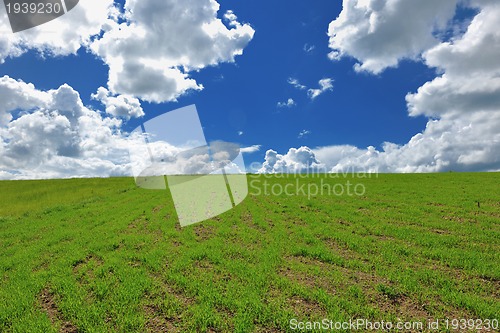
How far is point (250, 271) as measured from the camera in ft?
33.7

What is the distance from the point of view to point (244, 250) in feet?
41.3

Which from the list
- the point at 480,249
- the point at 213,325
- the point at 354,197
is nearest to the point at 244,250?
the point at 213,325

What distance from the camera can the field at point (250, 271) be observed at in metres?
7.78

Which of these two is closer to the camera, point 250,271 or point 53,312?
point 53,312

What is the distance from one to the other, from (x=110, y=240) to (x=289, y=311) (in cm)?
1129

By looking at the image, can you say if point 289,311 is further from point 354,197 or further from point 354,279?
point 354,197

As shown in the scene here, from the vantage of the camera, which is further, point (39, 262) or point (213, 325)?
point (39, 262)
